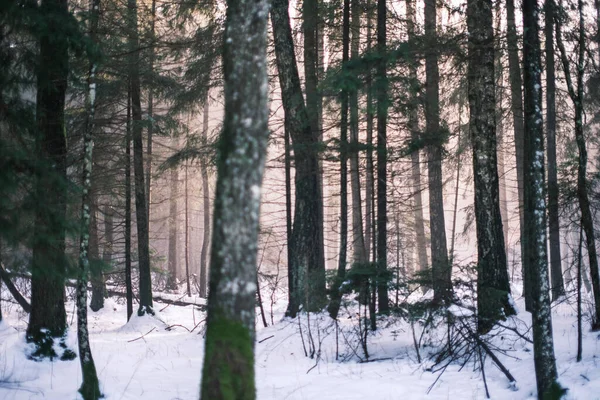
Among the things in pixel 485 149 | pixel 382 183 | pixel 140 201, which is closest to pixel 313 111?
pixel 382 183

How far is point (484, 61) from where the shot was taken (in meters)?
10.3

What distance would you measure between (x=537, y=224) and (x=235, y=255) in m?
4.24

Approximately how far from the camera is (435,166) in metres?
14.2

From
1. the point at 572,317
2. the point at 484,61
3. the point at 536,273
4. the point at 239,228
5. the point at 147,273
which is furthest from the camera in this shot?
the point at 147,273

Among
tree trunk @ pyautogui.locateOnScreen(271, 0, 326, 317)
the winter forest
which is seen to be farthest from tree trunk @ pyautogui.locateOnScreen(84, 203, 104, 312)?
tree trunk @ pyautogui.locateOnScreen(271, 0, 326, 317)

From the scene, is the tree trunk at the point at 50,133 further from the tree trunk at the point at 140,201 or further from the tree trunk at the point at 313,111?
the tree trunk at the point at 140,201

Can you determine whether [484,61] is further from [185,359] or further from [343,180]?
[185,359]

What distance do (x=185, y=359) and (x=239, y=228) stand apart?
6.92 meters

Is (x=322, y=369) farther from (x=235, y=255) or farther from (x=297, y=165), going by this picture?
(x=235, y=255)

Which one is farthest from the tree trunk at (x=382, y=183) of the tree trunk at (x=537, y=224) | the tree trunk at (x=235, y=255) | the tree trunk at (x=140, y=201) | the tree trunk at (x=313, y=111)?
the tree trunk at (x=140, y=201)

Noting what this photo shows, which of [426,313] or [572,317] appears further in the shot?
[572,317]

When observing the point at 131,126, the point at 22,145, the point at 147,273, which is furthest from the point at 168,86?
the point at 22,145

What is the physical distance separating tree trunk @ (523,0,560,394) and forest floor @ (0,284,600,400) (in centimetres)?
40

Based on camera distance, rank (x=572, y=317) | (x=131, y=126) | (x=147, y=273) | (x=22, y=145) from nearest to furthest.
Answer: (x=22, y=145), (x=572, y=317), (x=131, y=126), (x=147, y=273)
